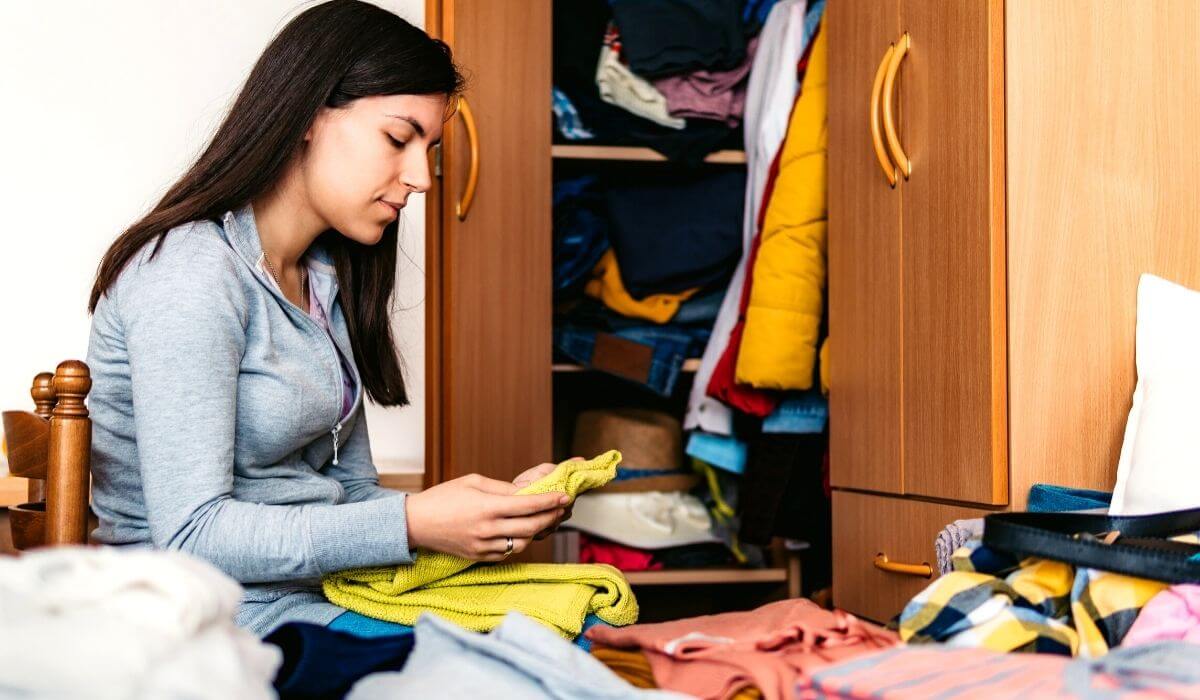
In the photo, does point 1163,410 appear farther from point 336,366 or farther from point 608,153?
point 608,153

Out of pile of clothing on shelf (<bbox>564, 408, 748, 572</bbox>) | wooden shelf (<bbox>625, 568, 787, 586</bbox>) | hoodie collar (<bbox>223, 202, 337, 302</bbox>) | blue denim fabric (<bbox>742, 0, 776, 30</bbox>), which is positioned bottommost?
wooden shelf (<bbox>625, 568, 787, 586</bbox>)

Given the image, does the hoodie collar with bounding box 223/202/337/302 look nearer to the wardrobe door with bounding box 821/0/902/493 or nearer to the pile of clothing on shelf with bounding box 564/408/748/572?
the wardrobe door with bounding box 821/0/902/493

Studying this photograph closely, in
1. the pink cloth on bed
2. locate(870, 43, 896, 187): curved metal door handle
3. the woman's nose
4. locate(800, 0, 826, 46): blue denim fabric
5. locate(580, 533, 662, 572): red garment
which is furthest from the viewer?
locate(580, 533, 662, 572): red garment

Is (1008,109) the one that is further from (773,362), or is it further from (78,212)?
(78,212)

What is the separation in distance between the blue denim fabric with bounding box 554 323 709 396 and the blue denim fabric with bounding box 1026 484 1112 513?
3.67 ft

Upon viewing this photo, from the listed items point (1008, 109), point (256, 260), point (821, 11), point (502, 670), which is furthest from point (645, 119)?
point (502, 670)

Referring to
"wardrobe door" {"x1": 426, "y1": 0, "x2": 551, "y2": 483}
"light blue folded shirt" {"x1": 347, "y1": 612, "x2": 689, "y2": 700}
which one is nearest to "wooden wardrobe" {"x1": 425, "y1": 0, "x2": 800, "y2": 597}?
"wardrobe door" {"x1": 426, "y1": 0, "x2": 551, "y2": 483}

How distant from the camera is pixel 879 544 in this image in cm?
171

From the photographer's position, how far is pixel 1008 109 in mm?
1392

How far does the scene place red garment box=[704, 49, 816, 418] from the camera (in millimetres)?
2221

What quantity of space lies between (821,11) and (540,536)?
1.39 meters

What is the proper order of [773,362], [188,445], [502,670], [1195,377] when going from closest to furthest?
[502,670]
[188,445]
[1195,377]
[773,362]

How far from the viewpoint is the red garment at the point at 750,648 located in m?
0.67

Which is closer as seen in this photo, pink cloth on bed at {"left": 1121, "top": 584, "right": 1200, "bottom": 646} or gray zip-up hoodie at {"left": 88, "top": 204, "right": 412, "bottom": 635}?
pink cloth on bed at {"left": 1121, "top": 584, "right": 1200, "bottom": 646}
